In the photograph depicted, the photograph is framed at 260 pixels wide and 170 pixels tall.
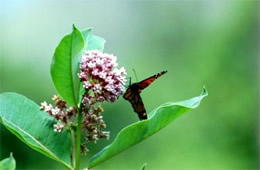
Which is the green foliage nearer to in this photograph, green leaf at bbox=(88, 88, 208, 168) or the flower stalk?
the flower stalk

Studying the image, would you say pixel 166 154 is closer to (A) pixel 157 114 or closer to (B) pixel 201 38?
(B) pixel 201 38

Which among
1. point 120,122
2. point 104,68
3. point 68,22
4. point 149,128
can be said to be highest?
point 104,68

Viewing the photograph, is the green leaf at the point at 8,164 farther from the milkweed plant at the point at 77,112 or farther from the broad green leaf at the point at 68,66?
the broad green leaf at the point at 68,66

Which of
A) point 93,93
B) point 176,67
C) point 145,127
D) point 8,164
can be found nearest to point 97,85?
point 93,93

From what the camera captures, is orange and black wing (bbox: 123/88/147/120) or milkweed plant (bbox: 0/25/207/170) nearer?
milkweed plant (bbox: 0/25/207/170)

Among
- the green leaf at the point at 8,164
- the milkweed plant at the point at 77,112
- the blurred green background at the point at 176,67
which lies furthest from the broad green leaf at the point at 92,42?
the blurred green background at the point at 176,67

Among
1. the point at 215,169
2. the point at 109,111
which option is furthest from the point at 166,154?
the point at 109,111

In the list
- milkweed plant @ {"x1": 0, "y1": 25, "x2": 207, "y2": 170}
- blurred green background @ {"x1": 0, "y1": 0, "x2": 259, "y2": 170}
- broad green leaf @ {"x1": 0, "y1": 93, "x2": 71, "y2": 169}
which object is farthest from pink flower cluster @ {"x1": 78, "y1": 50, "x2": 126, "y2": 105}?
blurred green background @ {"x1": 0, "y1": 0, "x2": 259, "y2": 170}
